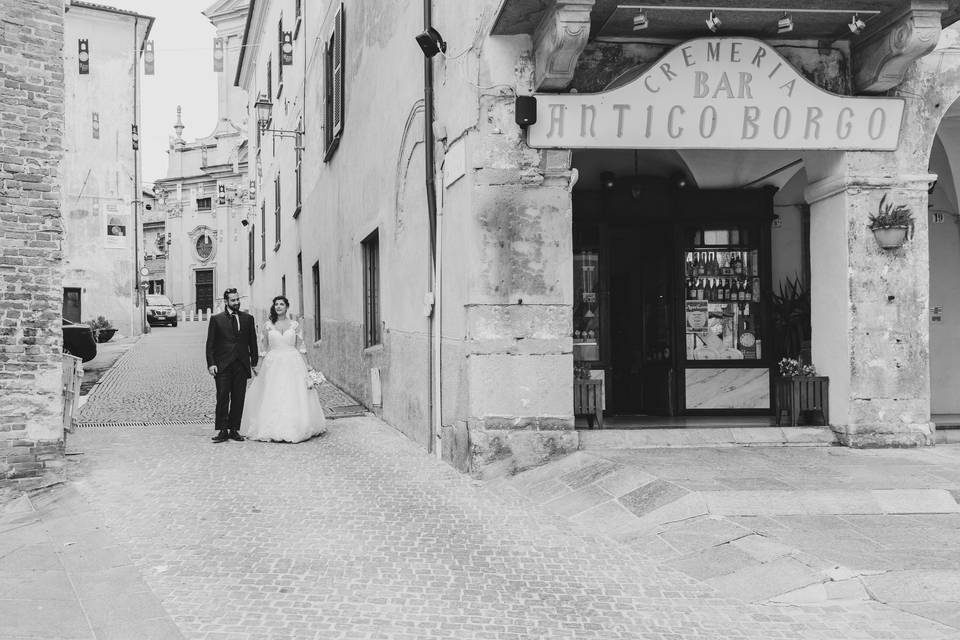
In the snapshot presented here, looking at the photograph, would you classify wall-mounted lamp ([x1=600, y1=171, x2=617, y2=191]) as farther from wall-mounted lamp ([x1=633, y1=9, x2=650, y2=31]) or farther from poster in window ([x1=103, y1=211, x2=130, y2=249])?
poster in window ([x1=103, y1=211, x2=130, y2=249])

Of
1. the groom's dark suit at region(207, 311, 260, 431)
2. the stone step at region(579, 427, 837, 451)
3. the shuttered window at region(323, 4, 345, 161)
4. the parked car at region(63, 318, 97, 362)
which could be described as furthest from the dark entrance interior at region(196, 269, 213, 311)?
the stone step at region(579, 427, 837, 451)

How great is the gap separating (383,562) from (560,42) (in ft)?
12.6

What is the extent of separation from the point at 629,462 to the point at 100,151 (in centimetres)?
2902

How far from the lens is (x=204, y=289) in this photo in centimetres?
5094

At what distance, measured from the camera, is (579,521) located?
5.63 meters

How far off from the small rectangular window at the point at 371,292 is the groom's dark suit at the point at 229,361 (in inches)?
97.9

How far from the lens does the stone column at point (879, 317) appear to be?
7.09m

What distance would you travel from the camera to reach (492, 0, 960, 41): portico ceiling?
20.5 feet

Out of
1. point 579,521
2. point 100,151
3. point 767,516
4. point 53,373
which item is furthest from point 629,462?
point 100,151

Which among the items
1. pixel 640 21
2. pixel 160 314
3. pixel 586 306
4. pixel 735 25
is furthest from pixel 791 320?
pixel 160 314

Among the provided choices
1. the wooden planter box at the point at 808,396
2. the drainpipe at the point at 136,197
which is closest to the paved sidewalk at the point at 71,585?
the wooden planter box at the point at 808,396

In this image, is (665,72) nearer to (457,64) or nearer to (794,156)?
(457,64)

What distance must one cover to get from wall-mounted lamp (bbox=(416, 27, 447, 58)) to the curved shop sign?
1.42 m

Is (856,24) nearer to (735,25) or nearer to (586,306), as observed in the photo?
(735,25)
